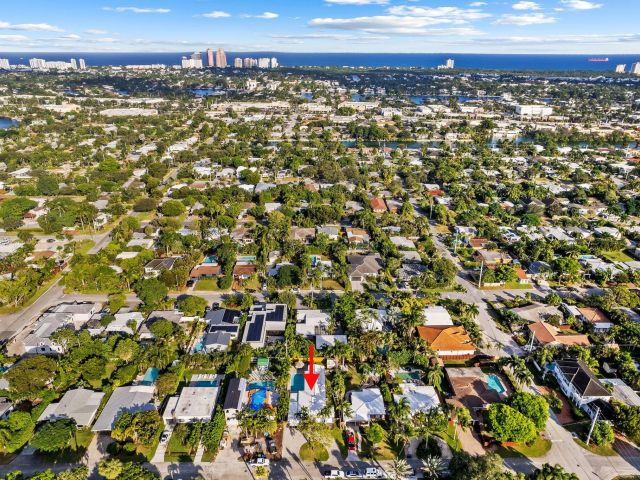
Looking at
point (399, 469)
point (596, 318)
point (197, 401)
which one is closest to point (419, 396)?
point (399, 469)

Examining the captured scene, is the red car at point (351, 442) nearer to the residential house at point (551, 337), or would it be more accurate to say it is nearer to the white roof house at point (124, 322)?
the residential house at point (551, 337)

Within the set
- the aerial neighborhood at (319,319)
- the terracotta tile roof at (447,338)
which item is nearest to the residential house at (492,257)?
the aerial neighborhood at (319,319)

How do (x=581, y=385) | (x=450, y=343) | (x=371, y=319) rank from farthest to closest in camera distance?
1. (x=371, y=319)
2. (x=450, y=343)
3. (x=581, y=385)

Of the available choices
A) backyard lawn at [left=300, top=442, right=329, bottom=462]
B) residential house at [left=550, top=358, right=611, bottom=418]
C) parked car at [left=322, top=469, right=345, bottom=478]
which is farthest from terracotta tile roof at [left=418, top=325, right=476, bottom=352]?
parked car at [left=322, top=469, right=345, bottom=478]

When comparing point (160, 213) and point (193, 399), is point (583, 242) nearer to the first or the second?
point (193, 399)

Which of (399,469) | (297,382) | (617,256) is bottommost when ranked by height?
(297,382)

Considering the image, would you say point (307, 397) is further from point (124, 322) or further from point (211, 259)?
point (211, 259)

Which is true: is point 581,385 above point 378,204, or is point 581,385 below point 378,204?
below
